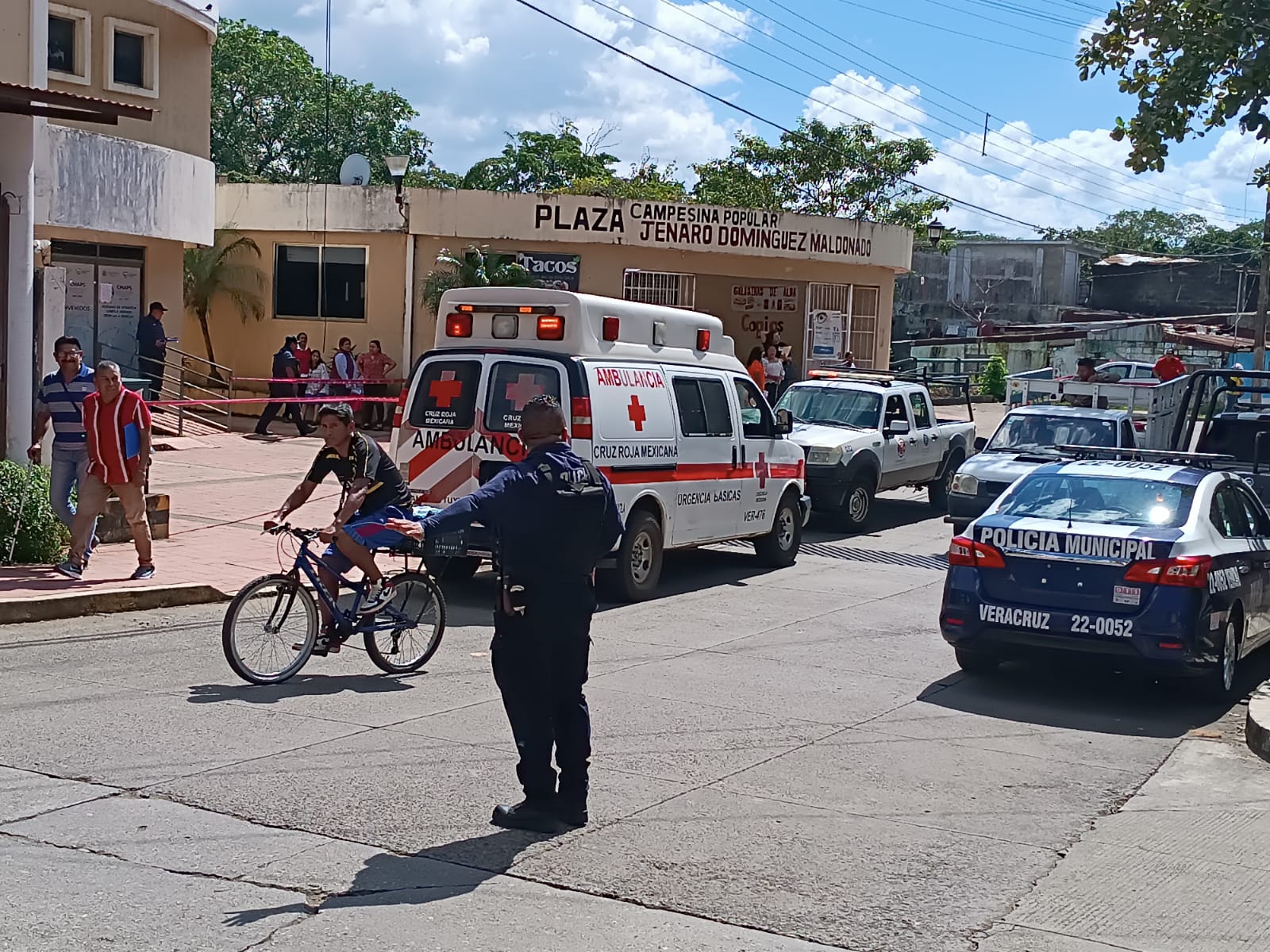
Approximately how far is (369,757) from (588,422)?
5.06 metres

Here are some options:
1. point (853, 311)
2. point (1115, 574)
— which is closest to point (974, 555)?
point (1115, 574)

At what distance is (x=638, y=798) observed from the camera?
7016 millimetres

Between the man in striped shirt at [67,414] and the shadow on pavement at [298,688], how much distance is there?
12.1ft

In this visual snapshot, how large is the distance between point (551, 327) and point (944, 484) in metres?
11.2

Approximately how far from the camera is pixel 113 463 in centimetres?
1202

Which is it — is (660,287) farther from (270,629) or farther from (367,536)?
(270,629)

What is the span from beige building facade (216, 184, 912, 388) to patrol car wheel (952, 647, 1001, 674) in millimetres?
19017

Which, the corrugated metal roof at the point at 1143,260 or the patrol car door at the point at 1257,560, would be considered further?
the corrugated metal roof at the point at 1143,260

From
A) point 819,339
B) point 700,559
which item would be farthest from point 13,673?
point 819,339

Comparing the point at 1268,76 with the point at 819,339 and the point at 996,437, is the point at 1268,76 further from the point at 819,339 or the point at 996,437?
the point at 819,339

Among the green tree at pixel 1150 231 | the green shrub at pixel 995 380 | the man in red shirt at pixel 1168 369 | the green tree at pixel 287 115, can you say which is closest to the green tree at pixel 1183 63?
the man in red shirt at pixel 1168 369

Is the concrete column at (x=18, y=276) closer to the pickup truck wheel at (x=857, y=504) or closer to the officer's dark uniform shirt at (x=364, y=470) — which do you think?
the officer's dark uniform shirt at (x=364, y=470)

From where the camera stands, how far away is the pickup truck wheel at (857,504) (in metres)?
18.9

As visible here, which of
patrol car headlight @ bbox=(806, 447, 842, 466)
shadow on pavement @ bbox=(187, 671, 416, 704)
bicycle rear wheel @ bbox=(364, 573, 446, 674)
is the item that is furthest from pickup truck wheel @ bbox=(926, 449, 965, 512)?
shadow on pavement @ bbox=(187, 671, 416, 704)
